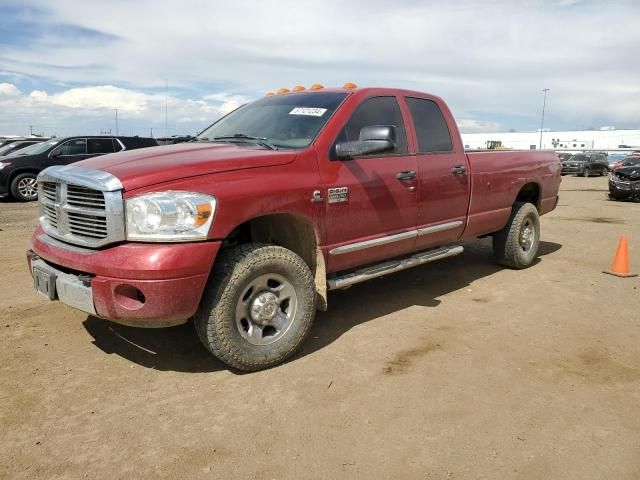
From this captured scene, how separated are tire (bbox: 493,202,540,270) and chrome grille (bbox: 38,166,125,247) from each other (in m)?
4.67

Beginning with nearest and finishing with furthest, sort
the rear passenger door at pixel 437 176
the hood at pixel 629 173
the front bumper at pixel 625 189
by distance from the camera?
the rear passenger door at pixel 437 176 < the front bumper at pixel 625 189 < the hood at pixel 629 173

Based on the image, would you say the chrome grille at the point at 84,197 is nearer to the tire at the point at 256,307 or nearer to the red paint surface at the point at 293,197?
the red paint surface at the point at 293,197

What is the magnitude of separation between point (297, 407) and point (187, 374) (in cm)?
89

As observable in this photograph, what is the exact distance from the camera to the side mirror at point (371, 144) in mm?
3900

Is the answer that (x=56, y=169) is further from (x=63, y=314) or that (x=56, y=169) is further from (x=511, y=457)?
(x=511, y=457)

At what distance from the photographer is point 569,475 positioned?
8.25ft

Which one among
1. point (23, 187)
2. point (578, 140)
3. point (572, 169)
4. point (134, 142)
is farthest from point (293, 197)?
point (578, 140)

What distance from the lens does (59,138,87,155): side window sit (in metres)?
14.1

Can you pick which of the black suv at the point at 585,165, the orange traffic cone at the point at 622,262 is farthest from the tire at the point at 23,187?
the black suv at the point at 585,165

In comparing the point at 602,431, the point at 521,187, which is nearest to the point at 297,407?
the point at 602,431

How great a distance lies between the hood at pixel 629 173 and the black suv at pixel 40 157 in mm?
14306

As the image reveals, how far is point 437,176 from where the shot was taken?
15.9 feet

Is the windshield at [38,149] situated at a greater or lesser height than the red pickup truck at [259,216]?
greater

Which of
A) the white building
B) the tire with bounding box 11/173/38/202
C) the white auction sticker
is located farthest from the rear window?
the white building
